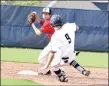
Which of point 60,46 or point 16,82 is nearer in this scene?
point 16,82

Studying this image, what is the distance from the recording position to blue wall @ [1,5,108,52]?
1794cm

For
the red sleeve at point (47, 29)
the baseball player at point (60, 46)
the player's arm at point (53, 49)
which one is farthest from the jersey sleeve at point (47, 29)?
the player's arm at point (53, 49)

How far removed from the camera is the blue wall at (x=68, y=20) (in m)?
17.9

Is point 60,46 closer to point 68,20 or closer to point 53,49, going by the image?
point 53,49

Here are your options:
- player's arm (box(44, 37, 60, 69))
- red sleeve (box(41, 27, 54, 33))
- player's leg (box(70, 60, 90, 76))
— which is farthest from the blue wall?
player's arm (box(44, 37, 60, 69))

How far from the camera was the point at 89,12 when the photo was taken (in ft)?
59.0

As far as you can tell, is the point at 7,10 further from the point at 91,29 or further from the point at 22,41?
the point at 91,29

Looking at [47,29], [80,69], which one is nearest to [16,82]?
[80,69]

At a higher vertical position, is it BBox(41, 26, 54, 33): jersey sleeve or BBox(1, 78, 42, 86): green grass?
BBox(41, 26, 54, 33): jersey sleeve

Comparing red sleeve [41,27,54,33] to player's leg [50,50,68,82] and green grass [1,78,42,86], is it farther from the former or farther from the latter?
green grass [1,78,42,86]

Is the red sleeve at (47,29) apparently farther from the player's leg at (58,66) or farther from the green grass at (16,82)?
the green grass at (16,82)

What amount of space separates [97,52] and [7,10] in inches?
159

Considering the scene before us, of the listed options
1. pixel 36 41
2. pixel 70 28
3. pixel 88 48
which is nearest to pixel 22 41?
pixel 36 41

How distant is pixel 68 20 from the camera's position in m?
18.0
